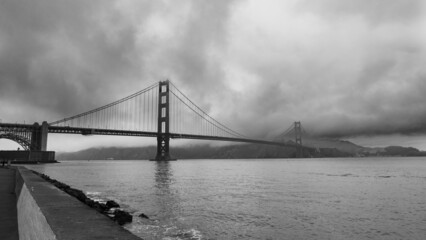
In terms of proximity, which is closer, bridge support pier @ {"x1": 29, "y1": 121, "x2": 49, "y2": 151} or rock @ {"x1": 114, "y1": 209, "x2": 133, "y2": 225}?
rock @ {"x1": 114, "y1": 209, "x2": 133, "y2": 225}

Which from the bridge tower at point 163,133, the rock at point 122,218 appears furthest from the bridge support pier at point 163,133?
the rock at point 122,218

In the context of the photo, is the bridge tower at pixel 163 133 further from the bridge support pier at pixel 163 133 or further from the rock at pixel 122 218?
the rock at pixel 122 218

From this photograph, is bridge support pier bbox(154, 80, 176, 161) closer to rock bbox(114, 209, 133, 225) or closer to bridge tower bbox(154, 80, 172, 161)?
bridge tower bbox(154, 80, 172, 161)

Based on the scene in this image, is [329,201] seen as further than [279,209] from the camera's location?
Yes

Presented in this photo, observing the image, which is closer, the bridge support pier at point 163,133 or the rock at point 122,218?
the rock at point 122,218

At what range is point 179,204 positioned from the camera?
16.6 metres

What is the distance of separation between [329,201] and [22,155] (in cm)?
8795

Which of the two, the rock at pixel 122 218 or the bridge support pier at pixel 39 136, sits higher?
the bridge support pier at pixel 39 136

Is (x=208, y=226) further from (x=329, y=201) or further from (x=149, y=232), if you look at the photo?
(x=329, y=201)

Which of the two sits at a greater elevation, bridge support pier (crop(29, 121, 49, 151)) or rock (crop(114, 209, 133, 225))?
bridge support pier (crop(29, 121, 49, 151))

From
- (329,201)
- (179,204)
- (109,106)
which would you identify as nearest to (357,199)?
(329,201)

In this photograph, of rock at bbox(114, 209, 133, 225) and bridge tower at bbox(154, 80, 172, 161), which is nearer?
rock at bbox(114, 209, 133, 225)

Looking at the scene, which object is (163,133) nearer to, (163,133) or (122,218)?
(163,133)

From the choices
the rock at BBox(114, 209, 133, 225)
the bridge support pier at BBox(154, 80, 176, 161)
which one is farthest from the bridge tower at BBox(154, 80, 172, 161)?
the rock at BBox(114, 209, 133, 225)
